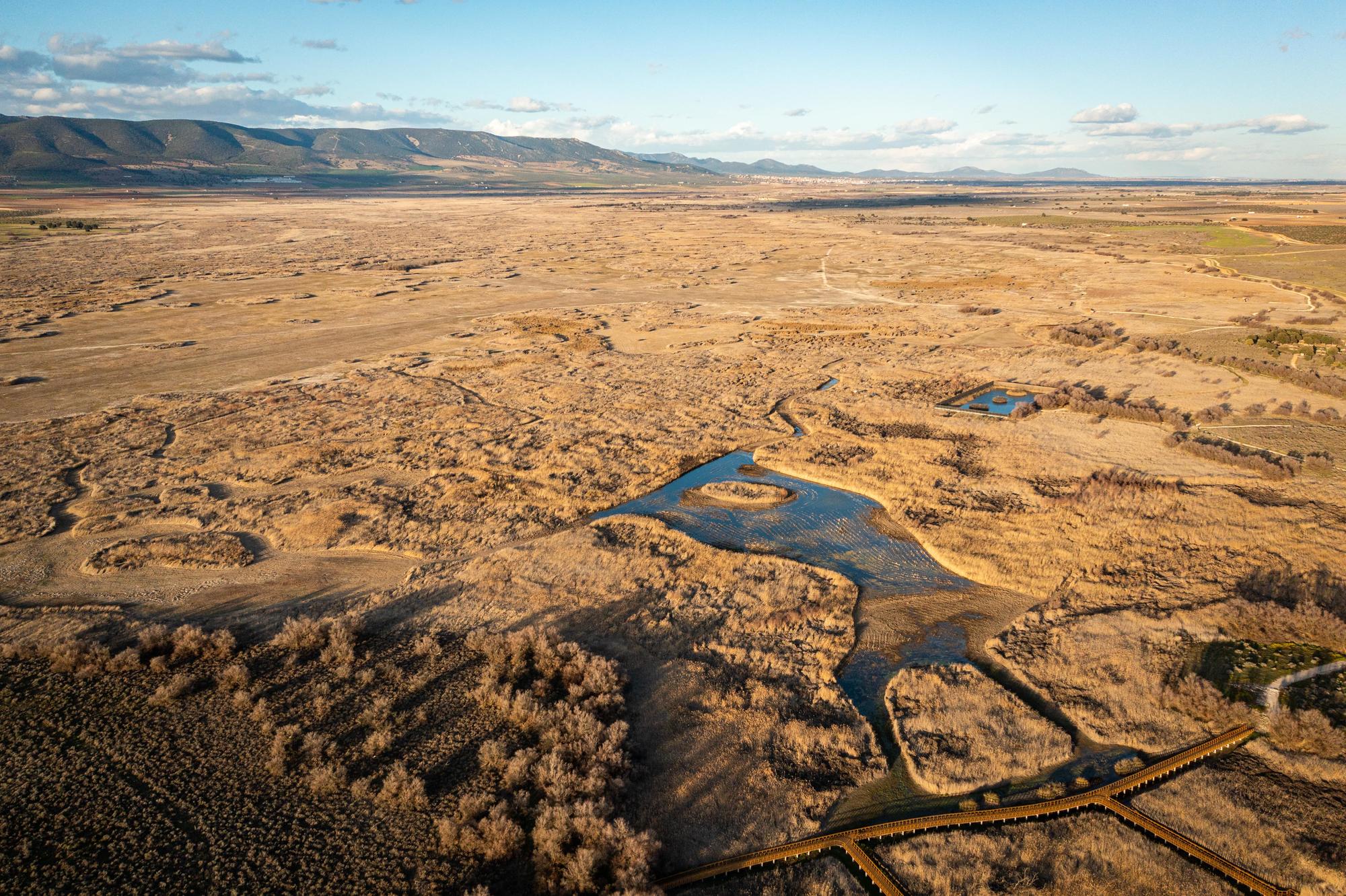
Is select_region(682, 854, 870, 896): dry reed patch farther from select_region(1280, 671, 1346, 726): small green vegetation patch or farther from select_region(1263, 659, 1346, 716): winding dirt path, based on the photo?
select_region(1280, 671, 1346, 726): small green vegetation patch

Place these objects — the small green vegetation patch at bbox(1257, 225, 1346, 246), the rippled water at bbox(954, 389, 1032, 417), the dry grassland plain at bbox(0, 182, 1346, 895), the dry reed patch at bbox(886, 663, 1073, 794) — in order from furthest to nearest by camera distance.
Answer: the small green vegetation patch at bbox(1257, 225, 1346, 246) < the rippled water at bbox(954, 389, 1032, 417) < the dry reed patch at bbox(886, 663, 1073, 794) < the dry grassland plain at bbox(0, 182, 1346, 895)

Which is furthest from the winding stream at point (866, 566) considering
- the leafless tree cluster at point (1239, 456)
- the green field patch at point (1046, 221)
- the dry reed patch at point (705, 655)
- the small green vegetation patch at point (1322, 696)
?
the green field patch at point (1046, 221)

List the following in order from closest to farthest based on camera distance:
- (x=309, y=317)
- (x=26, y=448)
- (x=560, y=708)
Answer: (x=560, y=708), (x=26, y=448), (x=309, y=317)

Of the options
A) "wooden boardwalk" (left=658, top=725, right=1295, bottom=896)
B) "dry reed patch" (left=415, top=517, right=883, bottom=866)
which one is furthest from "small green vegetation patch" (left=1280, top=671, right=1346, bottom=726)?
"dry reed patch" (left=415, top=517, right=883, bottom=866)

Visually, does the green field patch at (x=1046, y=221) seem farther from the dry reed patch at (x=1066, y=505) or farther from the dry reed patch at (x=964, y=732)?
the dry reed patch at (x=964, y=732)

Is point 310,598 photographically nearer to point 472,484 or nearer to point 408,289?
point 472,484

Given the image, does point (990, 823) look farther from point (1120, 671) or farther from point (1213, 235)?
point (1213, 235)

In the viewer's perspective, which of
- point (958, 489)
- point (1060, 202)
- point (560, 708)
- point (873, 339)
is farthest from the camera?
point (1060, 202)

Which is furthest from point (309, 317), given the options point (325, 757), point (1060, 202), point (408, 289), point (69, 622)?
point (1060, 202)
